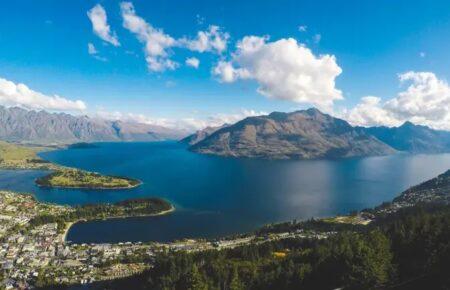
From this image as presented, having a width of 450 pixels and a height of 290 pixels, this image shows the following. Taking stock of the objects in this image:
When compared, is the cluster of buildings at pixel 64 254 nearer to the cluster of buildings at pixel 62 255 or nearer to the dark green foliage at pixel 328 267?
the cluster of buildings at pixel 62 255

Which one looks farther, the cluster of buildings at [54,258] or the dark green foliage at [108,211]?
the dark green foliage at [108,211]

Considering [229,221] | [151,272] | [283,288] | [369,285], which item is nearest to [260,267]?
[283,288]

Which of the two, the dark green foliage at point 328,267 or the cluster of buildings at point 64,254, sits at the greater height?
the dark green foliage at point 328,267

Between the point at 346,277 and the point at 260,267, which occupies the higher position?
the point at 346,277

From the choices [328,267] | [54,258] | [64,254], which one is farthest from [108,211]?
[328,267]

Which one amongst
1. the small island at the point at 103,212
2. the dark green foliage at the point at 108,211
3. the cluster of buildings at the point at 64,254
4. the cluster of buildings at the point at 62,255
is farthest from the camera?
the dark green foliage at the point at 108,211

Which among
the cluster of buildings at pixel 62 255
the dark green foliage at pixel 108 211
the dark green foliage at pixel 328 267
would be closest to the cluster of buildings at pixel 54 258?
the cluster of buildings at pixel 62 255

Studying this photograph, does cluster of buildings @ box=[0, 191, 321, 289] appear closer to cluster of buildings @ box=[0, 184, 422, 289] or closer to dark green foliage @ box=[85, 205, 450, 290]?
cluster of buildings @ box=[0, 184, 422, 289]

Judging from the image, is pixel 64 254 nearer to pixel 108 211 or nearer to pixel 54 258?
pixel 54 258

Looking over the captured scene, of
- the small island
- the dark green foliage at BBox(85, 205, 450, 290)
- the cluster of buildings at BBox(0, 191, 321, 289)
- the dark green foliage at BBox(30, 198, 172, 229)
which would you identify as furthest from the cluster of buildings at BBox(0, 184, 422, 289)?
the dark green foliage at BBox(85, 205, 450, 290)

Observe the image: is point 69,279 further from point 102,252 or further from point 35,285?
point 102,252

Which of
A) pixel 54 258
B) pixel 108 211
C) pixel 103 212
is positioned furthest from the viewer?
pixel 108 211
